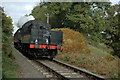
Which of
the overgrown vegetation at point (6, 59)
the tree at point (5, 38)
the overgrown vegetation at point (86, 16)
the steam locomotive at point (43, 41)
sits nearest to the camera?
the overgrown vegetation at point (6, 59)

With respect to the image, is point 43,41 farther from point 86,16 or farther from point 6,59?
point 86,16

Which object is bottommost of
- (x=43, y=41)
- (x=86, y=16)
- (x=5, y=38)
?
(x=43, y=41)

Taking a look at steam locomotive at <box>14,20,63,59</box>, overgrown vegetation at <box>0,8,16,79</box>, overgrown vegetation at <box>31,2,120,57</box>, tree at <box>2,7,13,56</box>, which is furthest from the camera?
overgrown vegetation at <box>31,2,120,57</box>

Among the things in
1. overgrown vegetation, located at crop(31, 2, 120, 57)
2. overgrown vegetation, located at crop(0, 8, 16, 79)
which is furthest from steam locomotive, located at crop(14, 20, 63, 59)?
overgrown vegetation, located at crop(31, 2, 120, 57)

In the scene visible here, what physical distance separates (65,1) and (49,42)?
16.7 meters

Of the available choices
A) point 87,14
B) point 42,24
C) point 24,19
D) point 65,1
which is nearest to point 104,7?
point 87,14

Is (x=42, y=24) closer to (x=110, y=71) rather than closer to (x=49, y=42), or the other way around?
(x=49, y=42)

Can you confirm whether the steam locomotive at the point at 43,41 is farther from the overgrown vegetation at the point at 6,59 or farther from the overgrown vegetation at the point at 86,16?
the overgrown vegetation at the point at 86,16

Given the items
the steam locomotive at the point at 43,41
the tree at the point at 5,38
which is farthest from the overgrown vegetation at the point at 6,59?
the steam locomotive at the point at 43,41

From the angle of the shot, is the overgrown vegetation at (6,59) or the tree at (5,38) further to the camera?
the tree at (5,38)

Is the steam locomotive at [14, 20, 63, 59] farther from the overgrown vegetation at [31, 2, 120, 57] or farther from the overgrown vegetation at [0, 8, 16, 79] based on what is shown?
the overgrown vegetation at [31, 2, 120, 57]

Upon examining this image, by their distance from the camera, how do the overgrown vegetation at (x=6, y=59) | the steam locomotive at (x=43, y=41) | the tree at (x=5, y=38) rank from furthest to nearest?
the steam locomotive at (x=43, y=41) → the tree at (x=5, y=38) → the overgrown vegetation at (x=6, y=59)

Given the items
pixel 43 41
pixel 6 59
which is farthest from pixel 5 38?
pixel 43 41

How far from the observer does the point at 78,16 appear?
1234 inches
